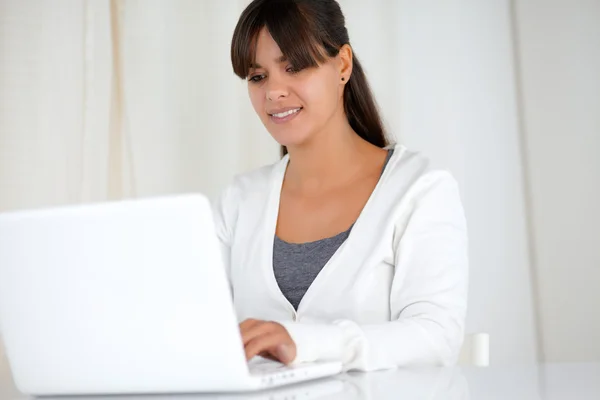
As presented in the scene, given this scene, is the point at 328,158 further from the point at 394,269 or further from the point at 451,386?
the point at 451,386

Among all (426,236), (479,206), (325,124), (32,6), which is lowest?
(479,206)

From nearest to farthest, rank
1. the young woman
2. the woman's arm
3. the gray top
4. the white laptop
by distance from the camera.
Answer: the white laptop
the woman's arm
the young woman
the gray top

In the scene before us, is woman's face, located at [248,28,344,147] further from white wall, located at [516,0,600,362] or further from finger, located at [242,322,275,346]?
white wall, located at [516,0,600,362]

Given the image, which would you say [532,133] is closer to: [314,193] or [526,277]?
[526,277]

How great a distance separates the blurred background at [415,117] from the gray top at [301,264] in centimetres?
80

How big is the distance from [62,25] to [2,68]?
0.20m

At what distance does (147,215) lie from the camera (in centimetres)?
74

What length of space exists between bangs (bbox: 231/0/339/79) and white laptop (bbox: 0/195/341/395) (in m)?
0.82

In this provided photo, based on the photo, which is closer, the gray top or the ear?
the gray top

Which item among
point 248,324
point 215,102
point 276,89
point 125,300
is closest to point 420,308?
point 248,324

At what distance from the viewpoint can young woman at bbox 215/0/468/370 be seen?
137 centimetres

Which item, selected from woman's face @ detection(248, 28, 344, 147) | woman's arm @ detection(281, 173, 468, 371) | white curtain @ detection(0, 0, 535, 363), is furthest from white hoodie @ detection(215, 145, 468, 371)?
white curtain @ detection(0, 0, 535, 363)

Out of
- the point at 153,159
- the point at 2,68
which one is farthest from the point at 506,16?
the point at 2,68

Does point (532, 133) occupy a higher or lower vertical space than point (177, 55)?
lower
